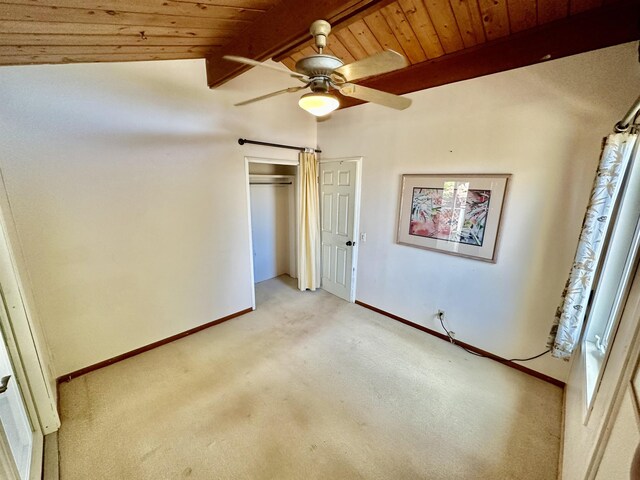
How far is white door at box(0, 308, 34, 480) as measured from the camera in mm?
1176

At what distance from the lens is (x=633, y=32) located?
162 centimetres

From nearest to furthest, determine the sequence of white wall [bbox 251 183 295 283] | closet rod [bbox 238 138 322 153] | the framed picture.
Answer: the framed picture < closet rod [bbox 238 138 322 153] < white wall [bbox 251 183 295 283]

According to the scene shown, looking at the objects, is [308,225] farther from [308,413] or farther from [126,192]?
[308,413]

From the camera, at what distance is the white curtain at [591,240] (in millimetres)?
1527

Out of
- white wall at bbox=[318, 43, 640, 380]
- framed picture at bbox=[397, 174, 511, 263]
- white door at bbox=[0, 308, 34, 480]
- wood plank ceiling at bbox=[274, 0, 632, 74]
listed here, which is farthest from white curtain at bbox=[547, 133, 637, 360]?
white door at bbox=[0, 308, 34, 480]

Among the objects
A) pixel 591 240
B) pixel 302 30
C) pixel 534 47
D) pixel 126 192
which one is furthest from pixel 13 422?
pixel 534 47

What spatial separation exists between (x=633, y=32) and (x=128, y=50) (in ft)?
11.6

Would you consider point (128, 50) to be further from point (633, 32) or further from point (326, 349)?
point (633, 32)

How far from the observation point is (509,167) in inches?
87.2

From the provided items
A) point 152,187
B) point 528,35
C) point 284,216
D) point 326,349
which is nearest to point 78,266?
point 152,187

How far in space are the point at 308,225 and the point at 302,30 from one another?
2.45 metres

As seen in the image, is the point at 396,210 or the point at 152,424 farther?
the point at 396,210

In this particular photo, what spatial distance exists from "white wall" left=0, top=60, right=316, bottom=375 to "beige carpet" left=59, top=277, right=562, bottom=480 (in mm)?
478

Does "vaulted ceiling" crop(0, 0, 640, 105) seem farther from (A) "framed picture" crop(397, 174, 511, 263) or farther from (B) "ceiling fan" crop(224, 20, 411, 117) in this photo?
(A) "framed picture" crop(397, 174, 511, 263)
